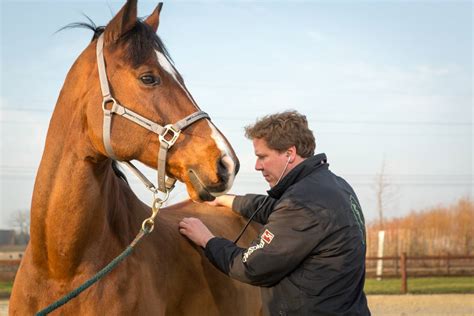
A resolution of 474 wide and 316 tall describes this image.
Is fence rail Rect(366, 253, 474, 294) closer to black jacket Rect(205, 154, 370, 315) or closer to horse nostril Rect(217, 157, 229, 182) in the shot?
black jacket Rect(205, 154, 370, 315)

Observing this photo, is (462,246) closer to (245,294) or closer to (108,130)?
(245,294)

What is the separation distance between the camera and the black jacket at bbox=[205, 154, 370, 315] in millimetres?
2975

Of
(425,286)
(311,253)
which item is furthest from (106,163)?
(425,286)

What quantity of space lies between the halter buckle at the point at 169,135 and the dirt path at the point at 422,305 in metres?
10.2

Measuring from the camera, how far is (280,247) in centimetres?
300

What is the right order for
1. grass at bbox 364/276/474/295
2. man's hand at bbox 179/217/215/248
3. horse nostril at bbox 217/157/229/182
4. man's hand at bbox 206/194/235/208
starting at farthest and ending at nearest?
grass at bbox 364/276/474/295, man's hand at bbox 206/194/235/208, man's hand at bbox 179/217/215/248, horse nostril at bbox 217/157/229/182

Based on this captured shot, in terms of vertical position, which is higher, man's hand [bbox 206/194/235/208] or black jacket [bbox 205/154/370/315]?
black jacket [bbox 205/154/370/315]

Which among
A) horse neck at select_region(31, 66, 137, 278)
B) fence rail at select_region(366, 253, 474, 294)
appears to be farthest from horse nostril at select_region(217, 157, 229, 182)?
fence rail at select_region(366, 253, 474, 294)

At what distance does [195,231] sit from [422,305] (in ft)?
37.4

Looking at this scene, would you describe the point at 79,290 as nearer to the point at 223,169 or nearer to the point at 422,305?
the point at 223,169

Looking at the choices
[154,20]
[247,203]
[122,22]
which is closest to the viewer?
[122,22]

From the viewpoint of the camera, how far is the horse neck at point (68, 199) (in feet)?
9.89

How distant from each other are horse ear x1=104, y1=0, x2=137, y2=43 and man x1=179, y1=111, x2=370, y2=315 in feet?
3.12

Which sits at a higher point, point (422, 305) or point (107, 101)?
point (107, 101)
